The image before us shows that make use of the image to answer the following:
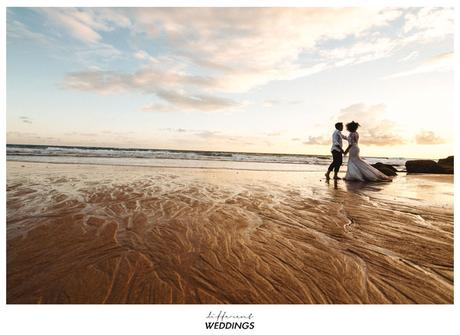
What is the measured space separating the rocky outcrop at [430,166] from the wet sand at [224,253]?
11.9 m

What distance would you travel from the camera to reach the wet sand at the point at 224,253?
78.0 inches

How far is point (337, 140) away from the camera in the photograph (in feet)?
32.3

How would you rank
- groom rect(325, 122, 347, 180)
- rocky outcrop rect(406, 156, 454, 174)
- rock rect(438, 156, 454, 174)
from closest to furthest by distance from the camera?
groom rect(325, 122, 347, 180) < rock rect(438, 156, 454, 174) < rocky outcrop rect(406, 156, 454, 174)

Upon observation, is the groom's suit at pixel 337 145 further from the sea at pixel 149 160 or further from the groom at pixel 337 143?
the sea at pixel 149 160

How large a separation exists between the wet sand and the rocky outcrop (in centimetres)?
1191

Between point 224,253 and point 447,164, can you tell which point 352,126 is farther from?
point 447,164

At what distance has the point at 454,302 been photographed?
2.04m

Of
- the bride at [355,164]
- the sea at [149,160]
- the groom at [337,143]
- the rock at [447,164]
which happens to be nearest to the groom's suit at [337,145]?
the groom at [337,143]

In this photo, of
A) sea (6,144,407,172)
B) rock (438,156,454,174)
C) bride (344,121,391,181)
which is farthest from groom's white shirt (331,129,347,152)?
rock (438,156,454,174)

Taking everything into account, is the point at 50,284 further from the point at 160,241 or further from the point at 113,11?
the point at 113,11

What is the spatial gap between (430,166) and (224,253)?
16.8 m

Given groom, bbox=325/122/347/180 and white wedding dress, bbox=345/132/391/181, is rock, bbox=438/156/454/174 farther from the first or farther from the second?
groom, bbox=325/122/347/180

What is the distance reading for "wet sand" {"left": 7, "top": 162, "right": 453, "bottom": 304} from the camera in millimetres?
1980
